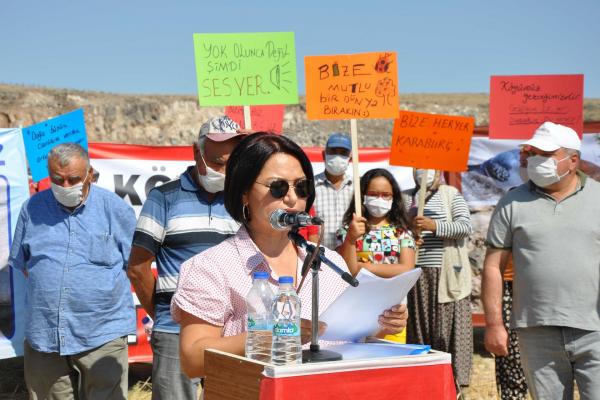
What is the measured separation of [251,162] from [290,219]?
1.19 ft

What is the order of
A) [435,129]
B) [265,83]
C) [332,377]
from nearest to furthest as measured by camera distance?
[332,377]
[265,83]
[435,129]

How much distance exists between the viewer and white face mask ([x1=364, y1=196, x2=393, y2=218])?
6.57 meters

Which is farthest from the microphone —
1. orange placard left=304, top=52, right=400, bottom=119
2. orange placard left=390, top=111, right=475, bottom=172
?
orange placard left=390, top=111, right=475, bottom=172

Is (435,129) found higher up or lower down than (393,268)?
higher up

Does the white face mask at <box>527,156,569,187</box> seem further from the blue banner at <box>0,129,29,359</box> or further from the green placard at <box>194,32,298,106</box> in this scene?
the blue banner at <box>0,129,29,359</box>

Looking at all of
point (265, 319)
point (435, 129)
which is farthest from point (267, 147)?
point (435, 129)

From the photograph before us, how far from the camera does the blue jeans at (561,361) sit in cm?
458

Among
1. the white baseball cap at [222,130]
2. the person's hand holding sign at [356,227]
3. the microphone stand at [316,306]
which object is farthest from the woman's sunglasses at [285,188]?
the person's hand holding sign at [356,227]

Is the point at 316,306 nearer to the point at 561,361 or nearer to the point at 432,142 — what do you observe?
the point at 561,361

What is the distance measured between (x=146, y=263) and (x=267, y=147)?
75.7 inches

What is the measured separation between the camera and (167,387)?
14.9ft

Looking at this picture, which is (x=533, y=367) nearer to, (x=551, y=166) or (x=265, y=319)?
(x=551, y=166)

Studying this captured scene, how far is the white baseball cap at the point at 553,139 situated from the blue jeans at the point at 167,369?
2356 millimetres

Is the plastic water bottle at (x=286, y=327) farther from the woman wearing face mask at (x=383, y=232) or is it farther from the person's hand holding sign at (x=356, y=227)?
the woman wearing face mask at (x=383, y=232)
